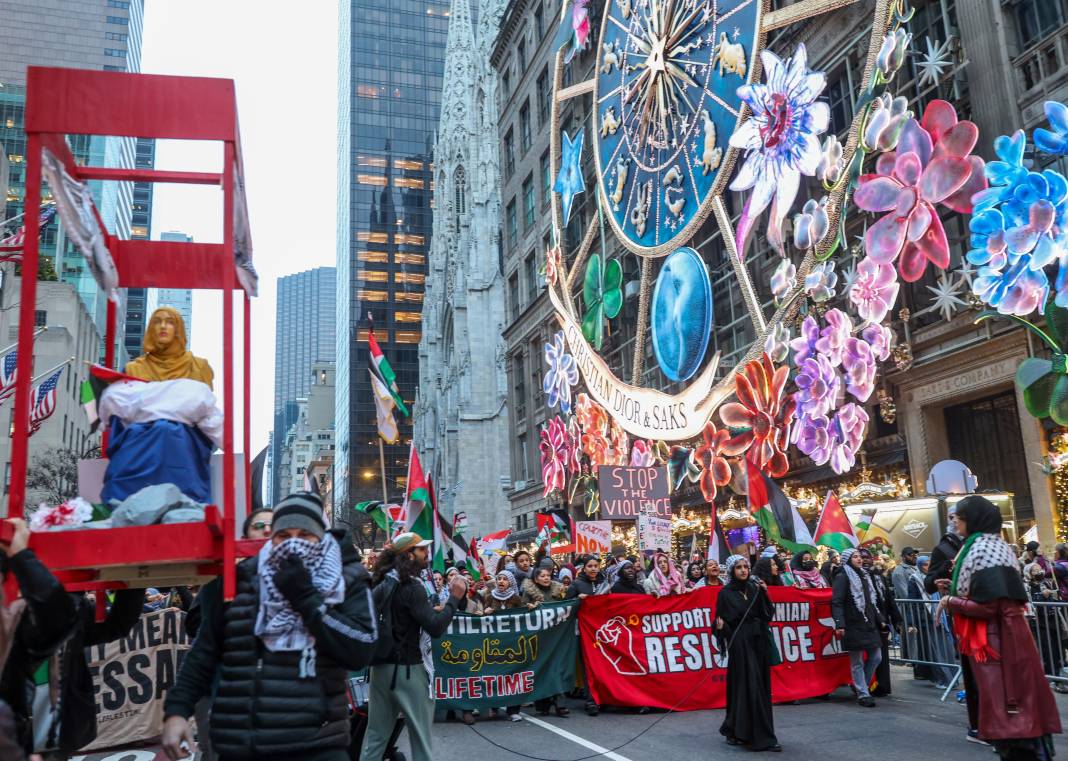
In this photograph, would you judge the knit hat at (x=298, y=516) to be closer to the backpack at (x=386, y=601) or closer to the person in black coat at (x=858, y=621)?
the backpack at (x=386, y=601)

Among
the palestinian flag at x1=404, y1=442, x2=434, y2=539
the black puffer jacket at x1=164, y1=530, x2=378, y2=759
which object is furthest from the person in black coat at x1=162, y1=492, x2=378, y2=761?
the palestinian flag at x1=404, y1=442, x2=434, y2=539

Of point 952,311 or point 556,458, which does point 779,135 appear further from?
point 556,458

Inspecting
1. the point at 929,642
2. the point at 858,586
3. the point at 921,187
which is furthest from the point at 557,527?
the point at 858,586

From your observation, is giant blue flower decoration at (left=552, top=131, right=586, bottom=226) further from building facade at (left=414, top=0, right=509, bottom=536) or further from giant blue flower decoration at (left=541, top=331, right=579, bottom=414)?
building facade at (left=414, top=0, right=509, bottom=536)

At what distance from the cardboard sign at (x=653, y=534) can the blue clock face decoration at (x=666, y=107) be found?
11.2 meters

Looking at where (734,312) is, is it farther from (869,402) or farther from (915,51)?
(915,51)

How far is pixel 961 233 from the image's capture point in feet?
59.0

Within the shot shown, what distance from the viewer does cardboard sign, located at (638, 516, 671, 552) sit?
620 inches

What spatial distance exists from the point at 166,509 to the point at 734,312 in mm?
24298

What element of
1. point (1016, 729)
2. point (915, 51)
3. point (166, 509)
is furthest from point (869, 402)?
point (166, 509)

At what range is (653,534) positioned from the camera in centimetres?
1583

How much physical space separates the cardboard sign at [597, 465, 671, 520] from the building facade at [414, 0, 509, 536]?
3887 cm

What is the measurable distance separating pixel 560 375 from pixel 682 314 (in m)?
11.5

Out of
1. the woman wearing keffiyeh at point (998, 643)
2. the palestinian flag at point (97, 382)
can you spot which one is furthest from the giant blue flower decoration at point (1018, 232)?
the palestinian flag at point (97, 382)
